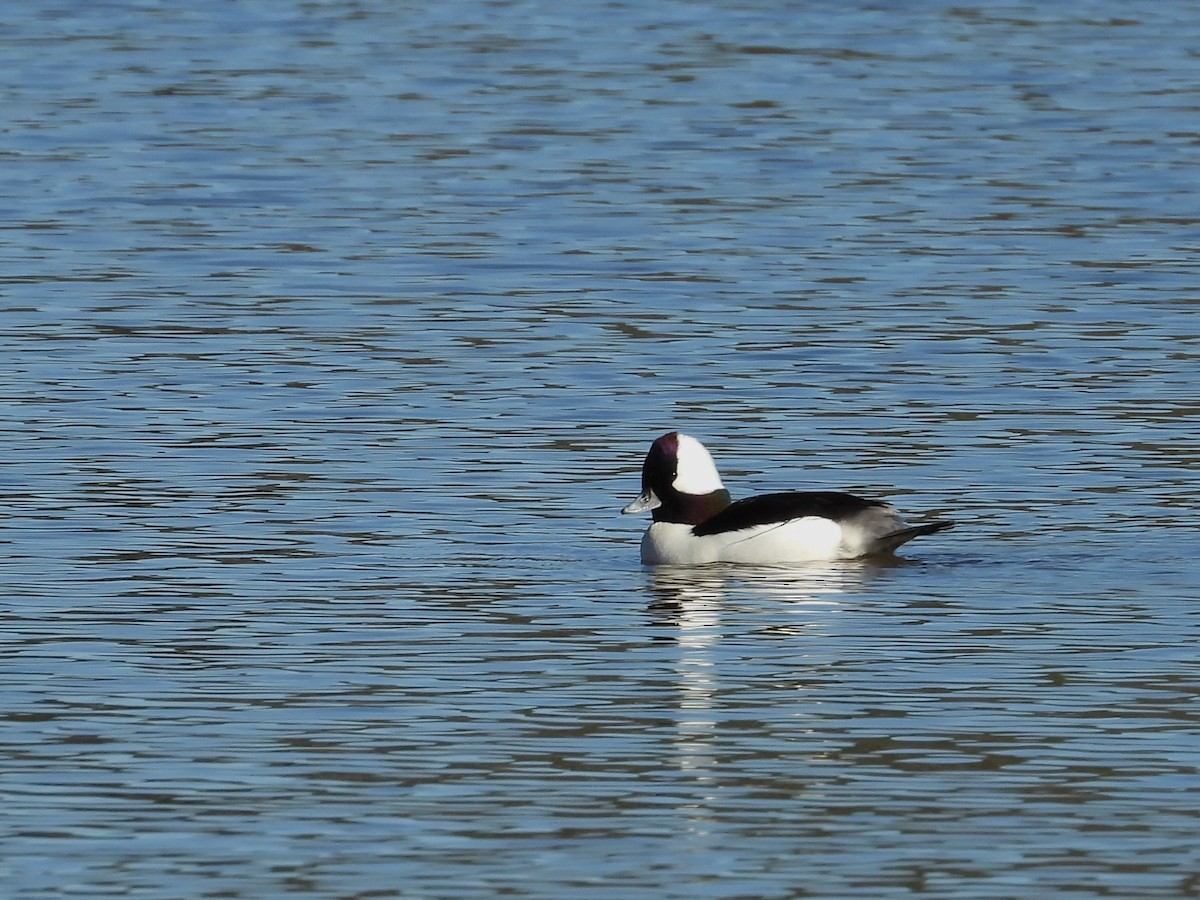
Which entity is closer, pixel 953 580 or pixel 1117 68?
pixel 953 580

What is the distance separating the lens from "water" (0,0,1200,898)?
384 inches

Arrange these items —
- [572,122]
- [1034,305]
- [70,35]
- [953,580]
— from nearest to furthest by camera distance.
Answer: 1. [953,580]
2. [1034,305]
3. [572,122]
4. [70,35]

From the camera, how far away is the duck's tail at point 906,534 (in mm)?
14375

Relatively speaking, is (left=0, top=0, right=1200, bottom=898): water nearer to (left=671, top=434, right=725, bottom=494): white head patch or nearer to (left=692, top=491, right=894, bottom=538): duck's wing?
Result: (left=692, top=491, right=894, bottom=538): duck's wing

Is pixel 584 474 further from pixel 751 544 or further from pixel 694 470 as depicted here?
pixel 751 544

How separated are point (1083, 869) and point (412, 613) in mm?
→ 4448

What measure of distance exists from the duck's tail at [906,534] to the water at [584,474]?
0.52 feet

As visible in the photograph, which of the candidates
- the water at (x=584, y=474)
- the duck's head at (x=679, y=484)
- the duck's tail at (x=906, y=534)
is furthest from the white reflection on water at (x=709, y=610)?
the duck's head at (x=679, y=484)

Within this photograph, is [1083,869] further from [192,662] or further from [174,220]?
[174,220]

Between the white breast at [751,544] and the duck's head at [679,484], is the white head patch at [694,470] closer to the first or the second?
the duck's head at [679,484]

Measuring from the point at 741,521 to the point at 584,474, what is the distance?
73.6 inches

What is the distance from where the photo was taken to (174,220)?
84.5 ft

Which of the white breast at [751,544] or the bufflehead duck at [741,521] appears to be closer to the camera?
the bufflehead duck at [741,521]

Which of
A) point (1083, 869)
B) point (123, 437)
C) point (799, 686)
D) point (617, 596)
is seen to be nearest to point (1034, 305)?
point (123, 437)
